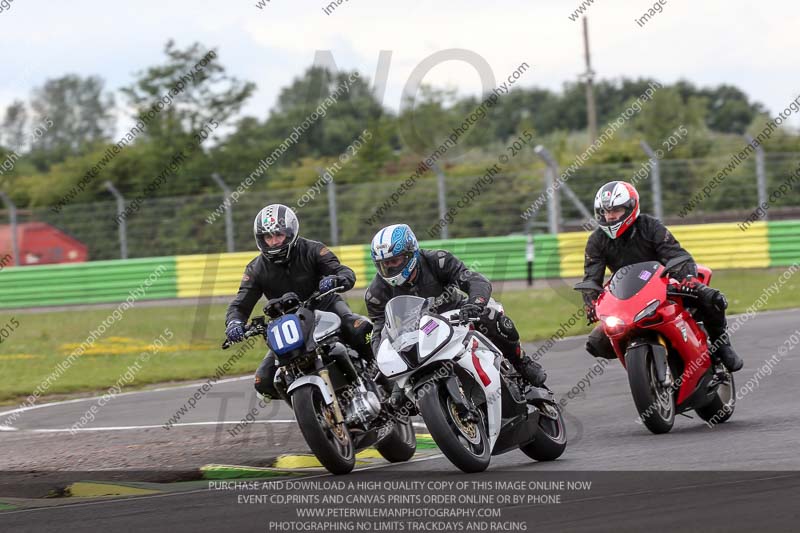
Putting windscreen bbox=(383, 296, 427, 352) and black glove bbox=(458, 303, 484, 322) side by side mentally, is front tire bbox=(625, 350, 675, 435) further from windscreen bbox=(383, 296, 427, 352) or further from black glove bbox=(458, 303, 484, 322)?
windscreen bbox=(383, 296, 427, 352)

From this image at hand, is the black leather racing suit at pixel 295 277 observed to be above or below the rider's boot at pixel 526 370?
above

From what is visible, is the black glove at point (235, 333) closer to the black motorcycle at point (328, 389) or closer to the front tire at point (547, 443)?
the black motorcycle at point (328, 389)

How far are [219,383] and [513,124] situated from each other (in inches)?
3222

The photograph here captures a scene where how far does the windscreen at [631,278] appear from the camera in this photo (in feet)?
29.7

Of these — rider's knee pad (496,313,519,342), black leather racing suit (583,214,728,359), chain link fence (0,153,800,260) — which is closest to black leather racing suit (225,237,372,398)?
rider's knee pad (496,313,519,342)

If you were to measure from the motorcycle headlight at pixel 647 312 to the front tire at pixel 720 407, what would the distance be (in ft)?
3.68

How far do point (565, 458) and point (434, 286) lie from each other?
1.53 meters

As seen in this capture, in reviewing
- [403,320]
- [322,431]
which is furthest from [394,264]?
[322,431]

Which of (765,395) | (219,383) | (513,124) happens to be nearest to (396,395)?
(765,395)

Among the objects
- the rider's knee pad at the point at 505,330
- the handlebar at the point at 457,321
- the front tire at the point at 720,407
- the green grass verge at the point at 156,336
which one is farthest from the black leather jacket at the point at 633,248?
the green grass verge at the point at 156,336

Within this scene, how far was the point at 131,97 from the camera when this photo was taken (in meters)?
45.5

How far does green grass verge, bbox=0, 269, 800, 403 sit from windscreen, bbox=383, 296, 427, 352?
27.8 ft

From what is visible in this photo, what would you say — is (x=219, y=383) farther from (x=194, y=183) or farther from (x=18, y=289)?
(x=194, y=183)

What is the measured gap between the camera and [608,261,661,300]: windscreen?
9039 mm
